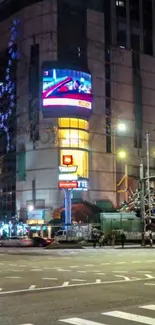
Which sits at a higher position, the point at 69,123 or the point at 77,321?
the point at 69,123

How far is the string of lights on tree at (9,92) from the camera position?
7681 cm

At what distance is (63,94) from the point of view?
228ft

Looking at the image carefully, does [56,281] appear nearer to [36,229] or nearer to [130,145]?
[36,229]

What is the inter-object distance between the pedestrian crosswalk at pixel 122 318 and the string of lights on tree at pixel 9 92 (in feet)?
221

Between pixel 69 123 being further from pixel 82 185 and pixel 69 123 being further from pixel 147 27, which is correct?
pixel 147 27

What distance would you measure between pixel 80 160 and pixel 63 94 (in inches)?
398

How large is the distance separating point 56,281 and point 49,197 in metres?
53.3

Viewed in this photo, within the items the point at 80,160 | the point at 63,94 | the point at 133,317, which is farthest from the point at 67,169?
the point at 133,317

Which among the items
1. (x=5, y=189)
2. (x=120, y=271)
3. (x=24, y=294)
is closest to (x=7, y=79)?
(x=5, y=189)

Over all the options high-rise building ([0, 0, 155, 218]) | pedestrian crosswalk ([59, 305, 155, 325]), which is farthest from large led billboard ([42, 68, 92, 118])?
pedestrian crosswalk ([59, 305, 155, 325])

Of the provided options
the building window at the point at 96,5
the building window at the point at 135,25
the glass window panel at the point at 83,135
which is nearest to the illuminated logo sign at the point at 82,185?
the glass window panel at the point at 83,135

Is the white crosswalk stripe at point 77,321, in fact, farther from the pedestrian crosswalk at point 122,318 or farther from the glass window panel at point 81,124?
the glass window panel at point 81,124

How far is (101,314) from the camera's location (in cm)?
1005

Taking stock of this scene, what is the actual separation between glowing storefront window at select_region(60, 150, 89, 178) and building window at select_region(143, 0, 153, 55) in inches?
944
